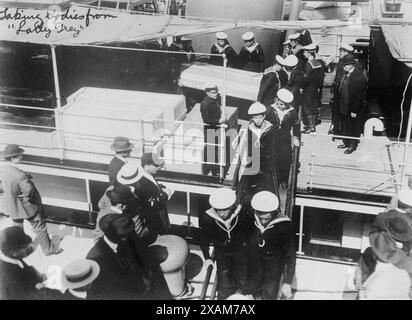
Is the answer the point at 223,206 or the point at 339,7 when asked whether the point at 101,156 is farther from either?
the point at 339,7

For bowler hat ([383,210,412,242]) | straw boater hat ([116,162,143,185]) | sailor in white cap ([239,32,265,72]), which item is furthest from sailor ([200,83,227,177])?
bowler hat ([383,210,412,242])

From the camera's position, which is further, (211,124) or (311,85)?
(311,85)

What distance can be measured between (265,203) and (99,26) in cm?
625

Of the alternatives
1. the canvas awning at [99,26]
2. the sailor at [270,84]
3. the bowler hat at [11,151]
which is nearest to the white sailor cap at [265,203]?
the sailor at [270,84]

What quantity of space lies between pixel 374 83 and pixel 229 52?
3388 mm

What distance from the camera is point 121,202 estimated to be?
5.22 meters

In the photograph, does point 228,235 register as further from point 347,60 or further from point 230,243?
point 347,60

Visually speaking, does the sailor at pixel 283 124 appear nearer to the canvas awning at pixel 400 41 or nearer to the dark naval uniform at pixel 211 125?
the dark naval uniform at pixel 211 125

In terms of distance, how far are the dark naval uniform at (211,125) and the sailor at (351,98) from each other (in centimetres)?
225

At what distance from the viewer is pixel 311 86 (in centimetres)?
875

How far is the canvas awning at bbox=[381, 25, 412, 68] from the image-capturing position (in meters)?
7.53

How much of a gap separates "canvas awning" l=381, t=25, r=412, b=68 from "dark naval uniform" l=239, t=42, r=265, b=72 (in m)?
2.59

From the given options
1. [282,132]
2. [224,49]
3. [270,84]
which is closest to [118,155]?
[282,132]
